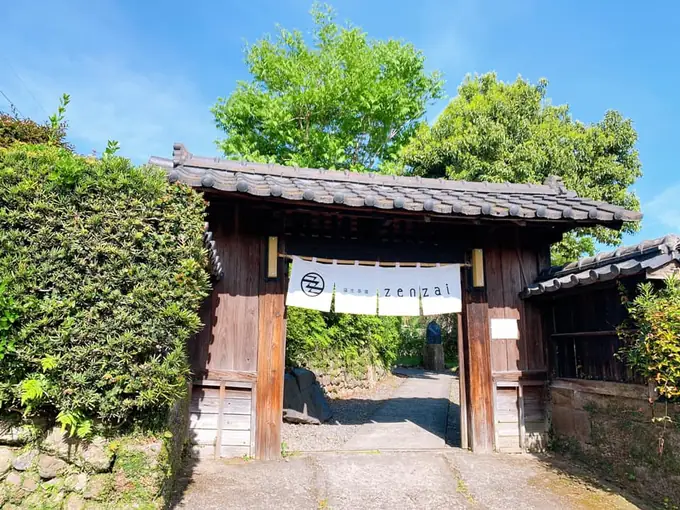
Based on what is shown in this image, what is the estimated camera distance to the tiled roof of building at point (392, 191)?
500 centimetres

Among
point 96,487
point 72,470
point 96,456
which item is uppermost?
point 96,456

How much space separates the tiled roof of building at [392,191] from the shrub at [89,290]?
0.68m

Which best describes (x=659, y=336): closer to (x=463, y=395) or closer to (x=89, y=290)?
(x=463, y=395)

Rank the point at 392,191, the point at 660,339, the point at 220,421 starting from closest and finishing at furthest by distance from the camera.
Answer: the point at 660,339, the point at 220,421, the point at 392,191

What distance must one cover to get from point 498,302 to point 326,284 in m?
2.54

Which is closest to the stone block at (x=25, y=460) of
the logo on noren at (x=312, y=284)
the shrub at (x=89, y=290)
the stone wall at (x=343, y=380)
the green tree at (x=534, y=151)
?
the shrub at (x=89, y=290)

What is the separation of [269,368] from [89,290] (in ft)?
9.08

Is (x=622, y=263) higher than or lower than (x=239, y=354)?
higher

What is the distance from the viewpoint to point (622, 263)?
4.61 metres

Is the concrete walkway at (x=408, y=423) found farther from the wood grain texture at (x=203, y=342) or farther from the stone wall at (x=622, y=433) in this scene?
the wood grain texture at (x=203, y=342)

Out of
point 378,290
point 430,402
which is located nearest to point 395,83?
point 430,402

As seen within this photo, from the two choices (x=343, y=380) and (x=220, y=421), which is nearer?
(x=220, y=421)

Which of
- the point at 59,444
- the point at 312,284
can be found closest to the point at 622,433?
the point at 312,284

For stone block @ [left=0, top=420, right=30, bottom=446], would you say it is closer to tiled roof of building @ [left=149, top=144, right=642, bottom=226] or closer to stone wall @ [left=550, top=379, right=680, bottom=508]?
tiled roof of building @ [left=149, top=144, right=642, bottom=226]
